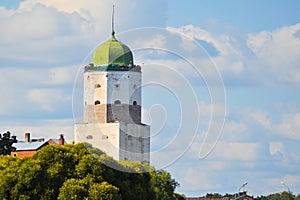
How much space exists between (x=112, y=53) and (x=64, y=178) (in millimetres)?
63226

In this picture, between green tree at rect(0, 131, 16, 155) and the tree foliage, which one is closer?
the tree foliage

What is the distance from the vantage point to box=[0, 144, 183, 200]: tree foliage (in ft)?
290

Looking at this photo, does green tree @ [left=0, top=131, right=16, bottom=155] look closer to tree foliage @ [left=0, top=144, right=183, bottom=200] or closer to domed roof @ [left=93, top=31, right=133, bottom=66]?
domed roof @ [left=93, top=31, right=133, bottom=66]

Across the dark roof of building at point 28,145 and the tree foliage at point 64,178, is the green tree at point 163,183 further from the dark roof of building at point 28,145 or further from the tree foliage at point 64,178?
the dark roof of building at point 28,145

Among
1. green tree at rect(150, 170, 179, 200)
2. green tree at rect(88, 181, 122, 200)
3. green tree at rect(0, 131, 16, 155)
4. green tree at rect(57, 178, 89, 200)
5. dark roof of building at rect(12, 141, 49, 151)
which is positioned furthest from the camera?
dark roof of building at rect(12, 141, 49, 151)

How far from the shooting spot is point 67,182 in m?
88.8

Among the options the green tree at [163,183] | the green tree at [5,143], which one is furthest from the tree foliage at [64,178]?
the green tree at [5,143]

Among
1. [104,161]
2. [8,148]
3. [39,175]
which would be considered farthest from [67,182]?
[8,148]

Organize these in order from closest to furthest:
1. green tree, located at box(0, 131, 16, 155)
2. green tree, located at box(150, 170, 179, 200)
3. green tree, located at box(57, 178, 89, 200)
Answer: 1. green tree, located at box(57, 178, 89, 200)
2. green tree, located at box(150, 170, 179, 200)
3. green tree, located at box(0, 131, 16, 155)

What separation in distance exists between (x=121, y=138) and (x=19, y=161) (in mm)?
60294

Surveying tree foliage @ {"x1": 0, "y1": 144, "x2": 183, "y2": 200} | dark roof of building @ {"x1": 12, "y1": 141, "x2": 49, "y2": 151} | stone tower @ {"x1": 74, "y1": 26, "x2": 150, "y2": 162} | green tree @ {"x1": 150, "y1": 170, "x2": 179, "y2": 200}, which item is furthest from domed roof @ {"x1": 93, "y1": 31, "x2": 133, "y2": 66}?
tree foliage @ {"x1": 0, "y1": 144, "x2": 183, "y2": 200}

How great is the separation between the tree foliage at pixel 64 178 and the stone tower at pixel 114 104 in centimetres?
5514

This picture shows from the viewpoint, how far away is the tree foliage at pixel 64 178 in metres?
88.4

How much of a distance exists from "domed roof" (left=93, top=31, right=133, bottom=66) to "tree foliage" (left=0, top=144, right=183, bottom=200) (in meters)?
54.7
